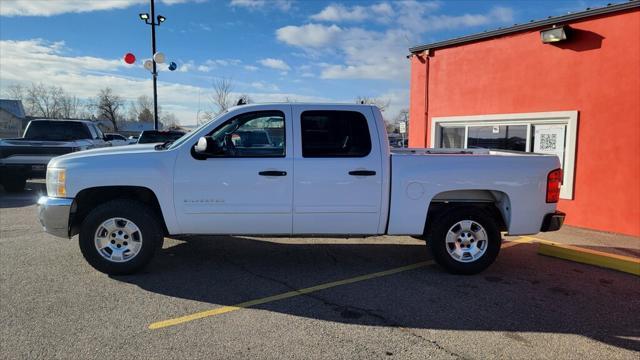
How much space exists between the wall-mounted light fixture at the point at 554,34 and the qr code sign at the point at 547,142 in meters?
1.83

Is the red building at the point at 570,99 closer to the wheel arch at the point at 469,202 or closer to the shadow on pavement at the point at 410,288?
the shadow on pavement at the point at 410,288

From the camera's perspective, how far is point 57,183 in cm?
516

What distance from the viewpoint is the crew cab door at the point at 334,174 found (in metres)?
5.23

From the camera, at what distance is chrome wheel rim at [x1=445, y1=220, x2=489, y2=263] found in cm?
549

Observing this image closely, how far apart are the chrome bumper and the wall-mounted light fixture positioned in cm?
854

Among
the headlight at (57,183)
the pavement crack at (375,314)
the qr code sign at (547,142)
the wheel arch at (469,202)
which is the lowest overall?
the pavement crack at (375,314)

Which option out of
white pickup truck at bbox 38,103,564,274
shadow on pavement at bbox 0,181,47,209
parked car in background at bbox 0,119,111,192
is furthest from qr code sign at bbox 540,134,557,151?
shadow on pavement at bbox 0,181,47,209

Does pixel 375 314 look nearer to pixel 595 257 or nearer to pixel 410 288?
pixel 410 288

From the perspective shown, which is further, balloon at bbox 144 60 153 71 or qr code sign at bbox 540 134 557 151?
balloon at bbox 144 60 153 71

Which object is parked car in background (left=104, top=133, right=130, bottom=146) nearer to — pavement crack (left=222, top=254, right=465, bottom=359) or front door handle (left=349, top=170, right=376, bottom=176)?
pavement crack (left=222, top=254, right=465, bottom=359)

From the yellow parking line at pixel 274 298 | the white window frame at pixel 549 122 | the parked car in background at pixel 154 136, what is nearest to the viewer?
the yellow parking line at pixel 274 298

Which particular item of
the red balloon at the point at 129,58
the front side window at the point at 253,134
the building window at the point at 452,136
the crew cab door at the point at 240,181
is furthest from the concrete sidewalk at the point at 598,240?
the red balloon at the point at 129,58

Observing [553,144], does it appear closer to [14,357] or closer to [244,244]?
[244,244]

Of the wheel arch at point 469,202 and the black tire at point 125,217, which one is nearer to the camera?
the black tire at point 125,217
